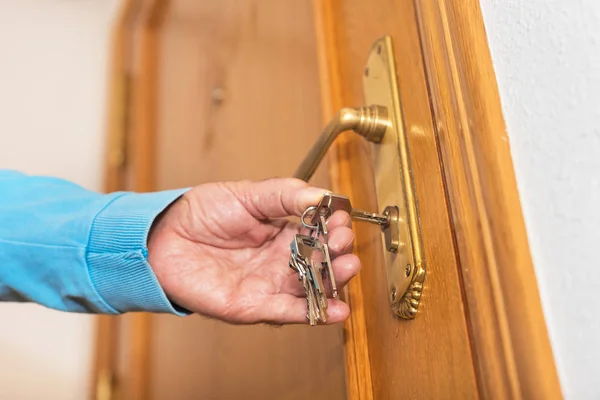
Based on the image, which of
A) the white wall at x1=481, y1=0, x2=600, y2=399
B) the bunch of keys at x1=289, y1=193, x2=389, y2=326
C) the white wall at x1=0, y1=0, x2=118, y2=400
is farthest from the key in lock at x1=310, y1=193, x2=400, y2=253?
the white wall at x1=0, y1=0, x2=118, y2=400

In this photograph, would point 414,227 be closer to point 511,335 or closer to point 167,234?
point 511,335

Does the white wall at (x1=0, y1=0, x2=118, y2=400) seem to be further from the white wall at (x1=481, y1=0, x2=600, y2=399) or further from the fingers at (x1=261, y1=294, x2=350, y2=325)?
the white wall at (x1=481, y1=0, x2=600, y2=399)

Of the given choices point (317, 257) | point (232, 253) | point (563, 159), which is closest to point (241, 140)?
point (232, 253)

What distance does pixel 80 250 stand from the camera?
44 centimetres

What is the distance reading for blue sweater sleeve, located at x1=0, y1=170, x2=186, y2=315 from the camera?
42cm

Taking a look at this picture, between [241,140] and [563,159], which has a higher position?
[241,140]

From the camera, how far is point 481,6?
0.96 ft

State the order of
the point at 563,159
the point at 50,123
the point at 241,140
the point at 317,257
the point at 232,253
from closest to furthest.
Result: the point at 563,159
the point at 317,257
the point at 232,253
the point at 241,140
the point at 50,123

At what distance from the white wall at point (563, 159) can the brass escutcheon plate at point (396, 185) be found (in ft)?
0.29

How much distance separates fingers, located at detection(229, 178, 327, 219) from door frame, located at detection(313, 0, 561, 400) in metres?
0.09

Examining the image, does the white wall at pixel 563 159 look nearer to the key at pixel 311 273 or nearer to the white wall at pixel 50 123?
the key at pixel 311 273

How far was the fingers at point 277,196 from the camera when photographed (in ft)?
1.16

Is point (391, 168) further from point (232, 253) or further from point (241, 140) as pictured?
point (241, 140)

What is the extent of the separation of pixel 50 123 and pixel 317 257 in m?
0.87
